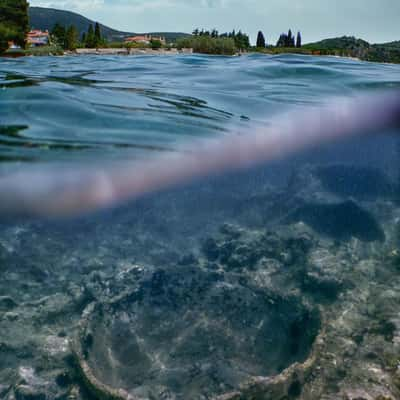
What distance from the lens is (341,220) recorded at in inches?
261

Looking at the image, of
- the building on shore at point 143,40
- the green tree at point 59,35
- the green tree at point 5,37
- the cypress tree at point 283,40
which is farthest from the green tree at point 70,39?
the cypress tree at point 283,40

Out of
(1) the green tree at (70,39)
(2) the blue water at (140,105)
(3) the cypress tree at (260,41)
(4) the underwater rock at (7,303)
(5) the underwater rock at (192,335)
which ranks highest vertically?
(3) the cypress tree at (260,41)

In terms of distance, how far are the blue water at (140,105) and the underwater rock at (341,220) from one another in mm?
1846

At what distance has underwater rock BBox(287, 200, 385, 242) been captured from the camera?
627 cm

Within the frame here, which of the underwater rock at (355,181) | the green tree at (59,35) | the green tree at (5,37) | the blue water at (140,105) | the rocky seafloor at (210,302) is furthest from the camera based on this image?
the green tree at (59,35)

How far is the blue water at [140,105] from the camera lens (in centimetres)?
573

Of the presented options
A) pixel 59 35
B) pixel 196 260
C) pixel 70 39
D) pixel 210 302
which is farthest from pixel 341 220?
pixel 59 35

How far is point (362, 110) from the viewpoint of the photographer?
8086 mm

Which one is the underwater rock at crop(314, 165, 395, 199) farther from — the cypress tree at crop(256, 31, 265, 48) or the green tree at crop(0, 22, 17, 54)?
the cypress tree at crop(256, 31, 265, 48)

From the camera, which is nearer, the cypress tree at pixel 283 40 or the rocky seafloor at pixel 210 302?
the rocky seafloor at pixel 210 302

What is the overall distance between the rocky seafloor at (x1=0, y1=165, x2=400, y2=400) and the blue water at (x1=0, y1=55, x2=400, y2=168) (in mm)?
1337

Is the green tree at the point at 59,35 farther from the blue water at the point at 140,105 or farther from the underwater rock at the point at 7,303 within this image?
the underwater rock at the point at 7,303

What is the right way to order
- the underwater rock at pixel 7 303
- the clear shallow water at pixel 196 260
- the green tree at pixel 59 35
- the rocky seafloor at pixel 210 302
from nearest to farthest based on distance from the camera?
1. the rocky seafloor at pixel 210 302
2. the clear shallow water at pixel 196 260
3. the underwater rock at pixel 7 303
4. the green tree at pixel 59 35

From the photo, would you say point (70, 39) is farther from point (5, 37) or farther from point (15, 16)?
point (5, 37)
